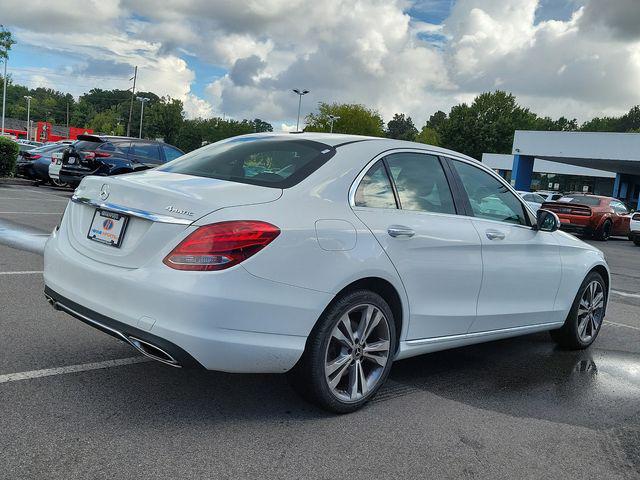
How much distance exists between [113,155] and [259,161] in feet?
43.7

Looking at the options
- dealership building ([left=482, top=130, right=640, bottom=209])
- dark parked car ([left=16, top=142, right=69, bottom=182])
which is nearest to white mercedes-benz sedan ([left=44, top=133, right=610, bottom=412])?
dark parked car ([left=16, top=142, right=69, bottom=182])

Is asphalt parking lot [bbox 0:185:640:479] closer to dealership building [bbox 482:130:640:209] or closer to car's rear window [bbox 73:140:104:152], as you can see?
car's rear window [bbox 73:140:104:152]

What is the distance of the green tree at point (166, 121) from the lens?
101125 mm

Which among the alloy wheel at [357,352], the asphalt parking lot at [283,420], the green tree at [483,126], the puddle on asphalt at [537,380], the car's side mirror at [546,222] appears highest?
the green tree at [483,126]

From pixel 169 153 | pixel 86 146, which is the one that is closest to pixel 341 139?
pixel 169 153

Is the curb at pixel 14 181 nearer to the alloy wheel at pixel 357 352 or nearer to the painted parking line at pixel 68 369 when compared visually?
the painted parking line at pixel 68 369

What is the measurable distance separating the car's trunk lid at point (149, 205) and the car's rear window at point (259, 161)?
18 cm

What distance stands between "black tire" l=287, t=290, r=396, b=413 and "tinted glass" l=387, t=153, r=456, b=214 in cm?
77

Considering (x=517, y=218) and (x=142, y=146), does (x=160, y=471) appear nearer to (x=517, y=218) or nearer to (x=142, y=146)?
(x=517, y=218)

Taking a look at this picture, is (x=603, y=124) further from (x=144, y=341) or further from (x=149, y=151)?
(x=144, y=341)

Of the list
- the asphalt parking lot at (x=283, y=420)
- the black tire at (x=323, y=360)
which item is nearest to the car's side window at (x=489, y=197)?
the asphalt parking lot at (x=283, y=420)

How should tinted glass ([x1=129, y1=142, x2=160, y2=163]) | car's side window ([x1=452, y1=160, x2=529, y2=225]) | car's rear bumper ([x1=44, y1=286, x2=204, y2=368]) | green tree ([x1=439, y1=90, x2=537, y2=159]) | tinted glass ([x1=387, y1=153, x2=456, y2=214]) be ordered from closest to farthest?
car's rear bumper ([x1=44, y1=286, x2=204, y2=368]) < tinted glass ([x1=387, y1=153, x2=456, y2=214]) < car's side window ([x1=452, y1=160, x2=529, y2=225]) < tinted glass ([x1=129, y1=142, x2=160, y2=163]) < green tree ([x1=439, y1=90, x2=537, y2=159])

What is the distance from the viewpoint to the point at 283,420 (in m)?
3.51

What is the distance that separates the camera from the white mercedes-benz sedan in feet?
10.2
